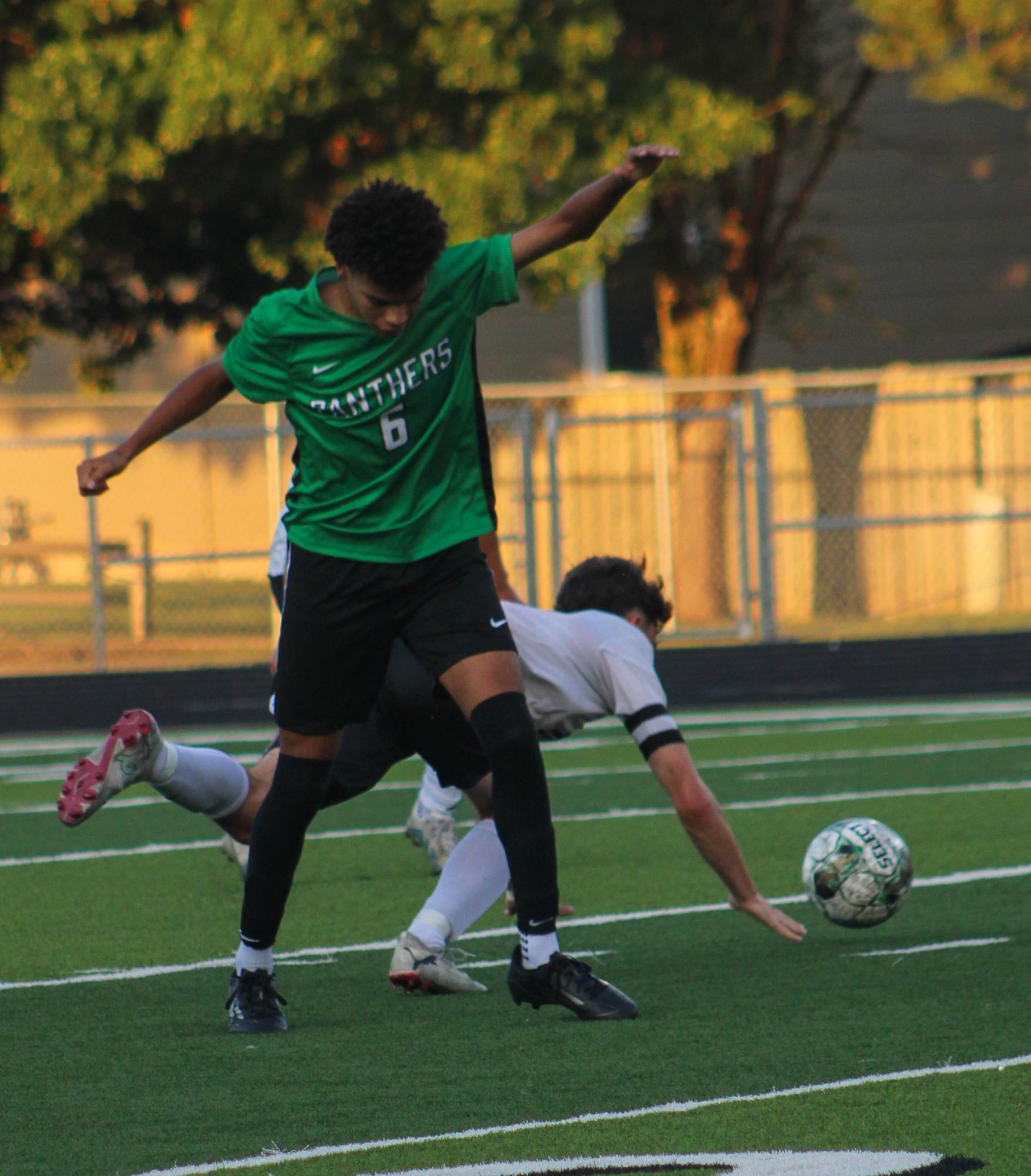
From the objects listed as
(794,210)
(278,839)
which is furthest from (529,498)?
(278,839)

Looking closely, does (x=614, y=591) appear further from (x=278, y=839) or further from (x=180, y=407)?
(x=180, y=407)

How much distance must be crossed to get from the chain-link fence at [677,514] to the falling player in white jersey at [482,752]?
11886 millimetres

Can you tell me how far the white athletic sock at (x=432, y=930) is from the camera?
5848 millimetres

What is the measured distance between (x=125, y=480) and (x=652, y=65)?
7.49m

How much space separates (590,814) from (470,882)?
13.8ft

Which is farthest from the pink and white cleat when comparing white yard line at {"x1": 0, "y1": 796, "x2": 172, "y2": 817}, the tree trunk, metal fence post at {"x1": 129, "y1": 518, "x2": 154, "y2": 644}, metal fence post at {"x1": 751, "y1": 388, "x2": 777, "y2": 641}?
the tree trunk

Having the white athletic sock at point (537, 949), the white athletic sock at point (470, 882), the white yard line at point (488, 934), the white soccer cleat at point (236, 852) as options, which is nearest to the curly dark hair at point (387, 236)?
the white athletic sock at point (537, 949)

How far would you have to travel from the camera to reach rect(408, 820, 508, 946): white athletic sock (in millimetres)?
5945

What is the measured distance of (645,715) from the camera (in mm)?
5855

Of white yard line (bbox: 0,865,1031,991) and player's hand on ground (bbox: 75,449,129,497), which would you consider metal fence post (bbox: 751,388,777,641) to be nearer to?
white yard line (bbox: 0,865,1031,991)

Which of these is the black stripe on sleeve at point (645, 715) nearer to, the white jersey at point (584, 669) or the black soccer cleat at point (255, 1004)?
the white jersey at point (584, 669)

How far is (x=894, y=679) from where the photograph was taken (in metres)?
16.8

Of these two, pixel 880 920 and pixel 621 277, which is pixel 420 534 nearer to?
pixel 880 920

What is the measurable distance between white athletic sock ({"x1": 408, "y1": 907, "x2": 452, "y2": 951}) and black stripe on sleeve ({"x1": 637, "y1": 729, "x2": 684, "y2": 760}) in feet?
2.35
